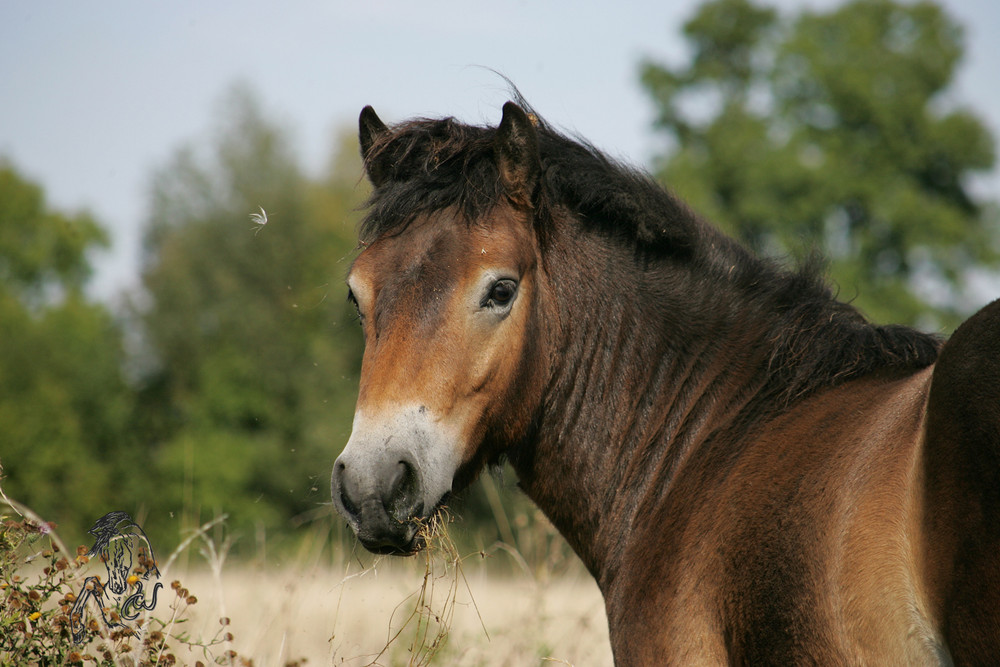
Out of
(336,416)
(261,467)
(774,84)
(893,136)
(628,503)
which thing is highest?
(774,84)

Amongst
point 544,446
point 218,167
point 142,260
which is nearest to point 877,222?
point 544,446

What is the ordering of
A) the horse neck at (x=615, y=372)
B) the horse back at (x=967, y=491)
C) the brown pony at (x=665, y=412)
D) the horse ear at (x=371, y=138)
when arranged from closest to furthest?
the horse back at (x=967, y=491) → the brown pony at (x=665, y=412) → the horse neck at (x=615, y=372) → the horse ear at (x=371, y=138)

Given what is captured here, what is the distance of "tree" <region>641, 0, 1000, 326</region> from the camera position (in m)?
27.0

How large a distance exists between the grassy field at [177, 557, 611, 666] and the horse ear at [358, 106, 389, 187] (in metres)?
2.13

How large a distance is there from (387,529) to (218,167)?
39.2 m

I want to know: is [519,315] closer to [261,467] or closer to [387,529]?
[387,529]

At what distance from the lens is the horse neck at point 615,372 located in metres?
3.72

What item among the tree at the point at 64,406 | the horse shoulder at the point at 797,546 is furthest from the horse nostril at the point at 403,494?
the tree at the point at 64,406

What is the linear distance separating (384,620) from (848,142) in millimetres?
28330

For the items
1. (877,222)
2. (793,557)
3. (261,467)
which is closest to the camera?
(793,557)

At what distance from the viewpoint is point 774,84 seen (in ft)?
102

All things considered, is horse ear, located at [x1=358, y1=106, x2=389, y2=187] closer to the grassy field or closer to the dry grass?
the dry grass

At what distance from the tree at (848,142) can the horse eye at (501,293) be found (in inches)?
912

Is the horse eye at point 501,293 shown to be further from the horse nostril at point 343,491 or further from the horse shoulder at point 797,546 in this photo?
the horse shoulder at point 797,546
